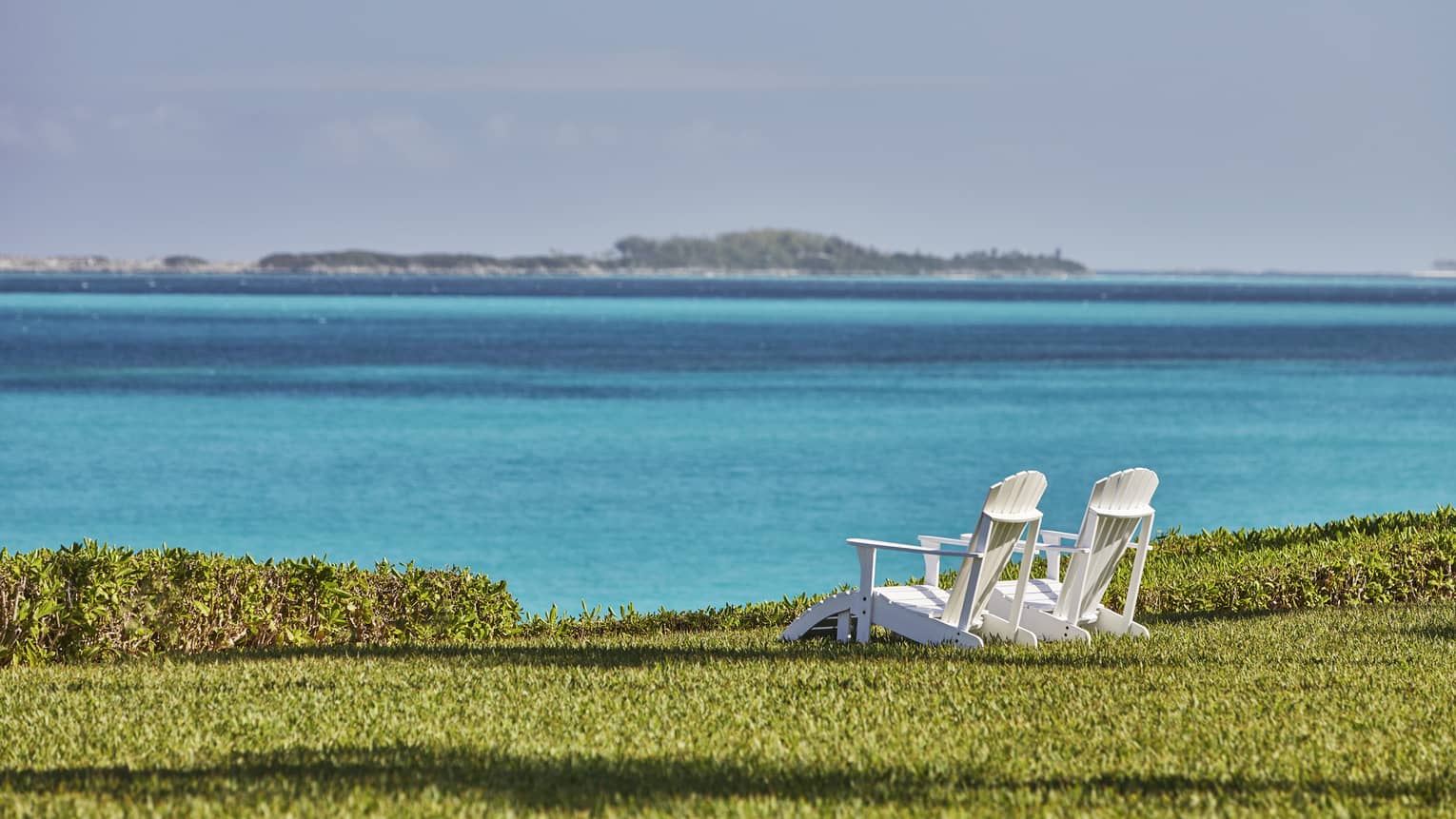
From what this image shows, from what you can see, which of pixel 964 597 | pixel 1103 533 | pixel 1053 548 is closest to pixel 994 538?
pixel 964 597

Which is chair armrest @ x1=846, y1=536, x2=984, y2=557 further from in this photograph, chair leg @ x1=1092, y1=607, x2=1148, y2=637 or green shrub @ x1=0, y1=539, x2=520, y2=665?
green shrub @ x1=0, y1=539, x2=520, y2=665

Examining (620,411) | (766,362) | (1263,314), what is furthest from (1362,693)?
(1263,314)

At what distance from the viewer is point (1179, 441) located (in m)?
41.8

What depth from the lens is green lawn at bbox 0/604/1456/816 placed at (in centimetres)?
528

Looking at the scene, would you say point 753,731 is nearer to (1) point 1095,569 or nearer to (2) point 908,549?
(2) point 908,549

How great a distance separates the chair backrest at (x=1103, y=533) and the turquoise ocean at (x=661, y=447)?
14113mm

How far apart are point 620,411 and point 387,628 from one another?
3776 cm

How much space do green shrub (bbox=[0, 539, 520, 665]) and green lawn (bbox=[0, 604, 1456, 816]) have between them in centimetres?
43

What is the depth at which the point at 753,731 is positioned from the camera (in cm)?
640

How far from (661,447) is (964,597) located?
3086 centimetres

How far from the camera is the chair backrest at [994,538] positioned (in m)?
8.57

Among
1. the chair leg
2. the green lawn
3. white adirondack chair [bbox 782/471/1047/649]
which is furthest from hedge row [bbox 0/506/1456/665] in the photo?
white adirondack chair [bbox 782/471/1047/649]

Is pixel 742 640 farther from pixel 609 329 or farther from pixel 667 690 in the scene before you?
pixel 609 329

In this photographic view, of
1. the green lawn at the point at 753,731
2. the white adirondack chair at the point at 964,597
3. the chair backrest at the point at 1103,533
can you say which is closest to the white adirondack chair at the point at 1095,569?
the chair backrest at the point at 1103,533
